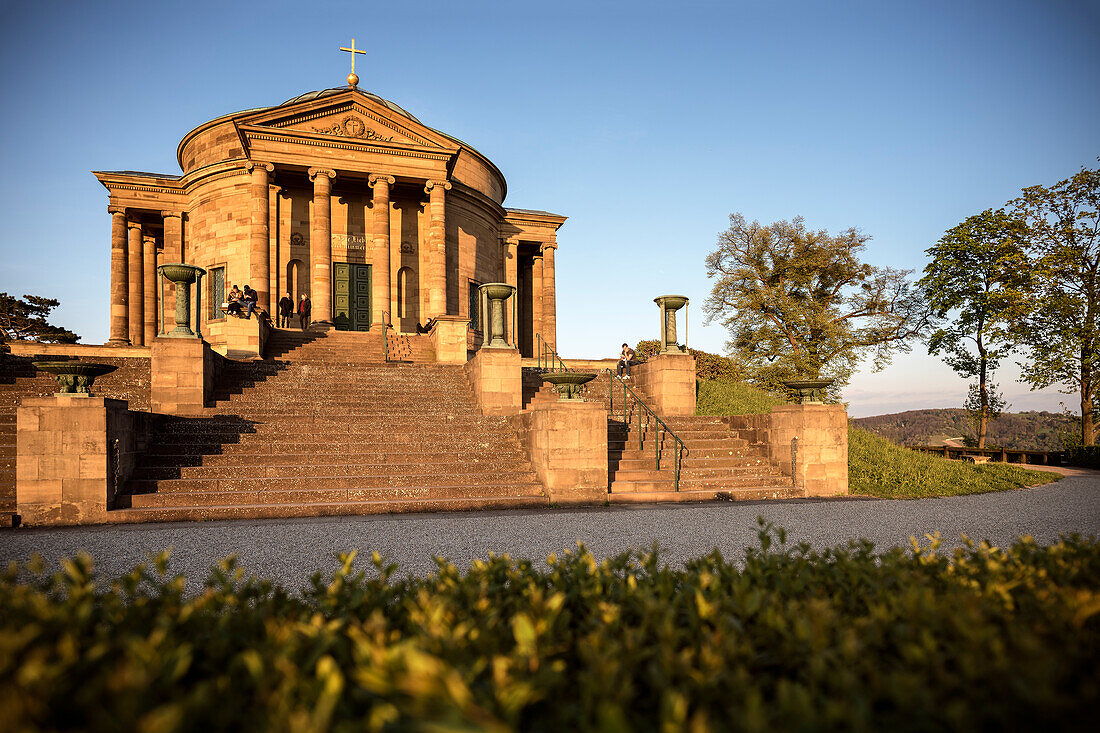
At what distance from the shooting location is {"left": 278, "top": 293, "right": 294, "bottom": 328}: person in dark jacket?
1051 inches

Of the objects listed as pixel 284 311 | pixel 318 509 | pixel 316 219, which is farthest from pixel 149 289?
pixel 318 509

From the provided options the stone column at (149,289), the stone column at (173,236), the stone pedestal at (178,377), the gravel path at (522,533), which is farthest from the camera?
the stone column at (149,289)

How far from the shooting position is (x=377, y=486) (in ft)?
38.5

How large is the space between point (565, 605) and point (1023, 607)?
1971 mm

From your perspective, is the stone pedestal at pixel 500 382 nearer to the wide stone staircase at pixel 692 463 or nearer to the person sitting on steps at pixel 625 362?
the wide stone staircase at pixel 692 463

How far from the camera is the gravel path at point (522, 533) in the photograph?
23.9 feet

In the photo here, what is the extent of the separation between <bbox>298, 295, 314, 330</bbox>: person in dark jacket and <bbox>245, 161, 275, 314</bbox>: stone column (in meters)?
1.36

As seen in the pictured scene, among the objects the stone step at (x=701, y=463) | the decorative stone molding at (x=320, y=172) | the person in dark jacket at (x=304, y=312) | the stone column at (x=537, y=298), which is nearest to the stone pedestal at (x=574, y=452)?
the stone step at (x=701, y=463)

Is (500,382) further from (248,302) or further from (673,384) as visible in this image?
(248,302)

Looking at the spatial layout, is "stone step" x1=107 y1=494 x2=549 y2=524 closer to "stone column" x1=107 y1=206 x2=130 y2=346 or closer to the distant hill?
"stone column" x1=107 y1=206 x2=130 y2=346

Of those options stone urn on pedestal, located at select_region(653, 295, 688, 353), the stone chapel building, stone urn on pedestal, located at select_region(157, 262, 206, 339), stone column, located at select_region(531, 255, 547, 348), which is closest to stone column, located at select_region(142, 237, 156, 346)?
the stone chapel building

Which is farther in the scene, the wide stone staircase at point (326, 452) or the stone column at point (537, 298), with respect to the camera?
the stone column at point (537, 298)

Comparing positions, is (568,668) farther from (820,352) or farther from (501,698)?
(820,352)

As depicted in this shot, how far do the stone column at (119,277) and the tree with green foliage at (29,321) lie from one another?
13.5 feet
